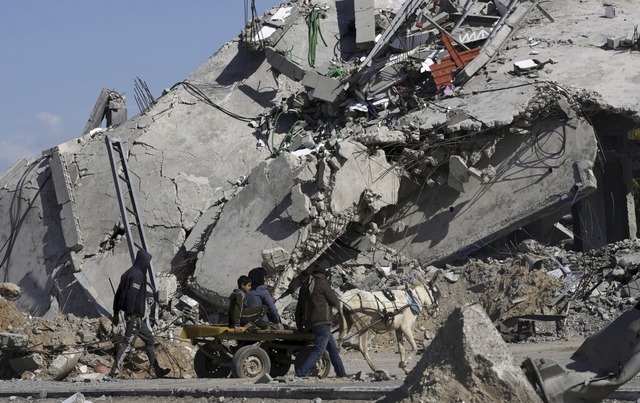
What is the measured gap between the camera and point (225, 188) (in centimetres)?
2067

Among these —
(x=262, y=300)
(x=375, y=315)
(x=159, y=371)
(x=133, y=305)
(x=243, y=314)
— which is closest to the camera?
(x=243, y=314)

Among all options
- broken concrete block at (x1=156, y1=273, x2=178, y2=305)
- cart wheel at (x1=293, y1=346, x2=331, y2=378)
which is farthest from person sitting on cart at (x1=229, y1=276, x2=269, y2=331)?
broken concrete block at (x1=156, y1=273, x2=178, y2=305)

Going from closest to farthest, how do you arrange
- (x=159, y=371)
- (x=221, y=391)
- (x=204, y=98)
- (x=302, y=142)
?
(x=221, y=391), (x=159, y=371), (x=302, y=142), (x=204, y=98)

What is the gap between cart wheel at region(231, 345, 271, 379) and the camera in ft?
42.2

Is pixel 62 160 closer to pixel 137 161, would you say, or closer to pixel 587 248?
pixel 137 161

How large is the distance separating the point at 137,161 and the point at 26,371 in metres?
6.87

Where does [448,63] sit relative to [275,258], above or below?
above

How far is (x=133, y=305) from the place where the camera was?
13.4 m

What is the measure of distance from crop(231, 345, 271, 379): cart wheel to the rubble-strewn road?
36 centimetres

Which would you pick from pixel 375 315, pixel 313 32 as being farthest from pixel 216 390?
pixel 313 32

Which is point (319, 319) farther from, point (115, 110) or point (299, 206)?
point (115, 110)

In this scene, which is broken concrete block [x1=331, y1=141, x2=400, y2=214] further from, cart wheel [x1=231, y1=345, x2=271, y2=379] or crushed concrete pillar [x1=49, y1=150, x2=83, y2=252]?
cart wheel [x1=231, y1=345, x2=271, y2=379]

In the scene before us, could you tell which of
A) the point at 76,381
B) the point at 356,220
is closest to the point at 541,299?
the point at 356,220

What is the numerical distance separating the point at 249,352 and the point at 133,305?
148cm
